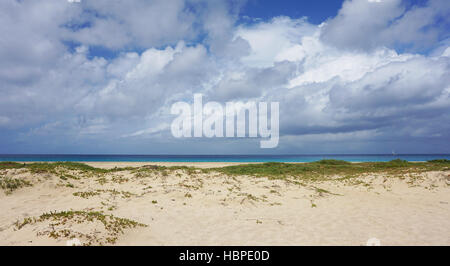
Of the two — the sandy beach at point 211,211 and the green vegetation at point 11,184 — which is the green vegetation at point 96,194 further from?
the green vegetation at point 11,184

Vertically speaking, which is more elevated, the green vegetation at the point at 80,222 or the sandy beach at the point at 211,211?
the green vegetation at the point at 80,222

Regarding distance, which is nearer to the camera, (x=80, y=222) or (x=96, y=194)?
(x=80, y=222)

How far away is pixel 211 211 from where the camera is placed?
16.5m

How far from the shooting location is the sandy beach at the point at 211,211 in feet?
36.3

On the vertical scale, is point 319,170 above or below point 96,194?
below

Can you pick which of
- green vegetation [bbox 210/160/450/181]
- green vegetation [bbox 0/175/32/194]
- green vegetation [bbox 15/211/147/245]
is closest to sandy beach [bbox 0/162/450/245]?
green vegetation [bbox 15/211/147/245]

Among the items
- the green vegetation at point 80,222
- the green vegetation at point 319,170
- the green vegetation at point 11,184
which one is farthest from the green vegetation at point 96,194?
the green vegetation at point 319,170

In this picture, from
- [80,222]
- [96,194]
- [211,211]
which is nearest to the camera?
[80,222]

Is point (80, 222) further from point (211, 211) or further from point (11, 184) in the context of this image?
point (11, 184)

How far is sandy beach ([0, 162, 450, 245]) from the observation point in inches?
436

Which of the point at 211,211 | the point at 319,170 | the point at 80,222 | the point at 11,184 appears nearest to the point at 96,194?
the point at 11,184

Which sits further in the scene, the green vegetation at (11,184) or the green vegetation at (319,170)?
the green vegetation at (319,170)
